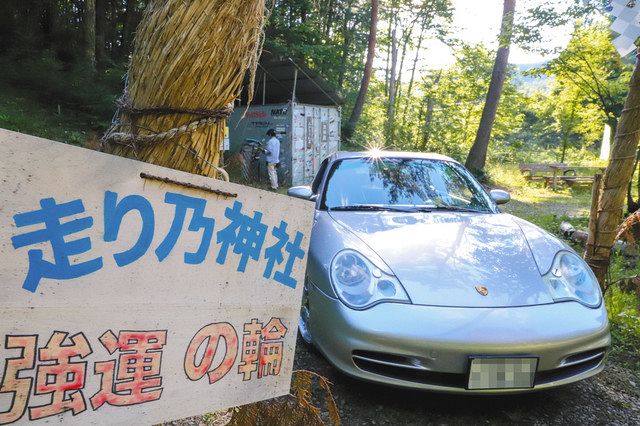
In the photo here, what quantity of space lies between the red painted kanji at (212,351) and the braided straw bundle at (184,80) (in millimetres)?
398

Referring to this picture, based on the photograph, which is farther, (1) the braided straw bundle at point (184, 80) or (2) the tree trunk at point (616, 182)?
(2) the tree trunk at point (616, 182)

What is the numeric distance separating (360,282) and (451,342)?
0.53 meters

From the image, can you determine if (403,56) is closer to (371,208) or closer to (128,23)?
(128,23)

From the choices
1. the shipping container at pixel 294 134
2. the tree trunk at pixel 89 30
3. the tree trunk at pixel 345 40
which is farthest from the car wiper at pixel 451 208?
the tree trunk at pixel 345 40

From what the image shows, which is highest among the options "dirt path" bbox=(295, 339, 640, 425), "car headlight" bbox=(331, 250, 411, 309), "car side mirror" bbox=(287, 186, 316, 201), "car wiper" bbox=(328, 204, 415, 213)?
"car side mirror" bbox=(287, 186, 316, 201)

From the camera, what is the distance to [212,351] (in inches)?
39.7

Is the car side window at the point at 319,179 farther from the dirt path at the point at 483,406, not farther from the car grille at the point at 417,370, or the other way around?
the car grille at the point at 417,370

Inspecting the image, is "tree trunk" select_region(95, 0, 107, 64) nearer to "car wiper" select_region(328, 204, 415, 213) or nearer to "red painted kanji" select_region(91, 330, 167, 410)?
"car wiper" select_region(328, 204, 415, 213)

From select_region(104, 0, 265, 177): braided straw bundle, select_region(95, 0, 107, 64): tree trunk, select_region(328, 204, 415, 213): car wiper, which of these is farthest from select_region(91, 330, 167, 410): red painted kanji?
select_region(95, 0, 107, 64): tree trunk

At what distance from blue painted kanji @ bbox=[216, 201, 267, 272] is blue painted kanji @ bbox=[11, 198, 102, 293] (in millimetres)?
273

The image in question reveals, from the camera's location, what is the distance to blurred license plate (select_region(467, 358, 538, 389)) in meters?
1.95

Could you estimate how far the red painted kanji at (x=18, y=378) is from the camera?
0.77m

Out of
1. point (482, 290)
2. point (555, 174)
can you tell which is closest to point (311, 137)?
point (555, 174)

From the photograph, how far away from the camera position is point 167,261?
0.94 meters
